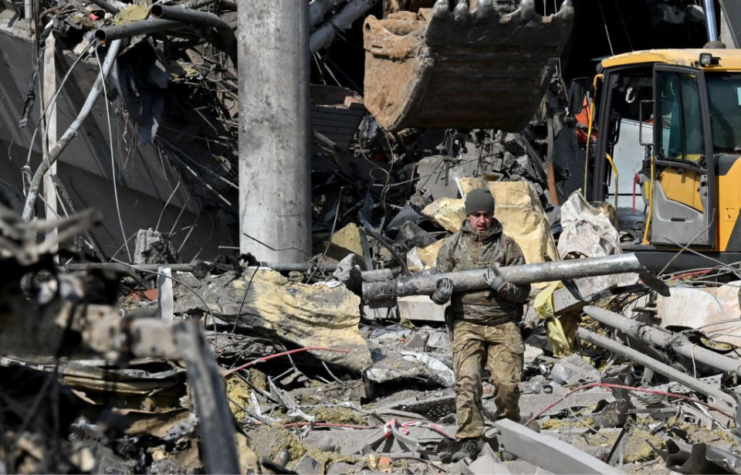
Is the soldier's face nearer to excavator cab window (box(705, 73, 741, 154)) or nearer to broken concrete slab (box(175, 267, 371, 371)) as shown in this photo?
broken concrete slab (box(175, 267, 371, 371))

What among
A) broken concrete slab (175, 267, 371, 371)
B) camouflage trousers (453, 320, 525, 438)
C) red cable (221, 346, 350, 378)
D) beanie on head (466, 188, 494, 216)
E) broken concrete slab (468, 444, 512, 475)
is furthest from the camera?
broken concrete slab (175, 267, 371, 371)

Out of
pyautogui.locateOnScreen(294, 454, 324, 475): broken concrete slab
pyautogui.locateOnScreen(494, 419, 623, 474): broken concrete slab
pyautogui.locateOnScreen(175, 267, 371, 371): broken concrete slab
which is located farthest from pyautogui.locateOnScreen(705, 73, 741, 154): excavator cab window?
pyautogui.locateOnScreen(294, 454, 324, 475): broken concrete slab

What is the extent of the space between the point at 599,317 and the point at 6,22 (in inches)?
269

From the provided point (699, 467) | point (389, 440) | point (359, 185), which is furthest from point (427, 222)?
point (699, 467)

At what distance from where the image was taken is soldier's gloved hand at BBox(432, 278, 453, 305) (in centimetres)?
638

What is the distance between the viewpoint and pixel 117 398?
4145mm

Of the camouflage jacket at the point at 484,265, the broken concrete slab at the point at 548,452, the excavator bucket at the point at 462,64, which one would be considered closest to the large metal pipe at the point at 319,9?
the excavator bucket at the point at 462,64

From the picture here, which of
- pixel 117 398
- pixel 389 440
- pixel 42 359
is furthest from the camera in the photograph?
pixel 389 440

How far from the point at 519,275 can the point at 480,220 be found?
1.42 feet

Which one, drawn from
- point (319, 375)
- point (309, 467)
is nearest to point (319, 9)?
point (319, 375)

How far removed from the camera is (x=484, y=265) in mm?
6648

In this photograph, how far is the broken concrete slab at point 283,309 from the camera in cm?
855

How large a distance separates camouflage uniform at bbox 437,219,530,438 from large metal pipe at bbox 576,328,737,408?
3.58 feet

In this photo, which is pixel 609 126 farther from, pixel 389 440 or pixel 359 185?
pixel 389 440
